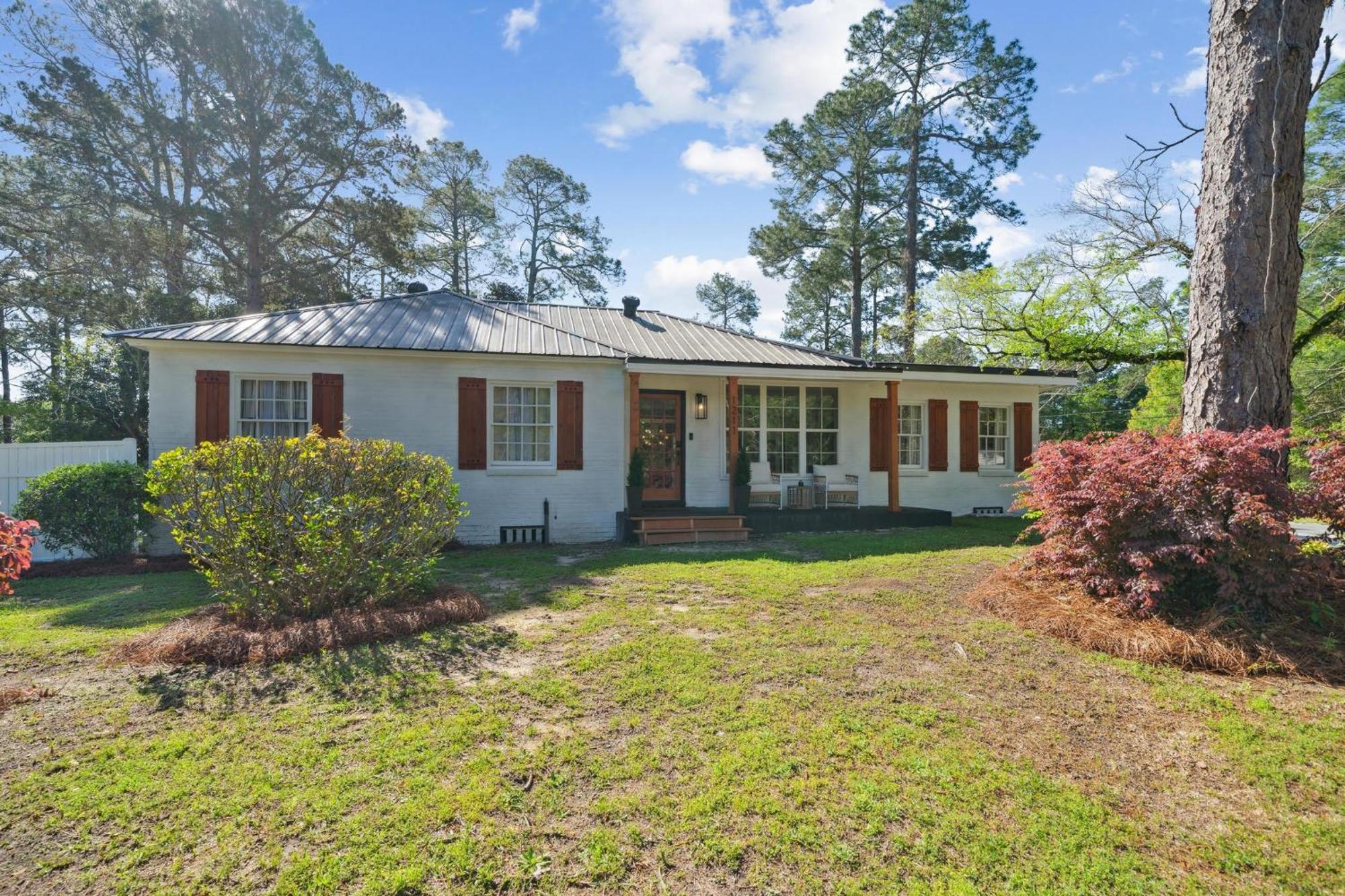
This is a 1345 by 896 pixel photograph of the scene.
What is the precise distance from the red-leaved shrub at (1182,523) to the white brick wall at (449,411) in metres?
6.86

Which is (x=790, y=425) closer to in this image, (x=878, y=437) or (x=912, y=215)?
(x=878, y=437)

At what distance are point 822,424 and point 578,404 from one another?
203 inches

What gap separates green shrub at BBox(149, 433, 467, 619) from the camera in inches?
178

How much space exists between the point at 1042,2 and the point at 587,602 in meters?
10.0

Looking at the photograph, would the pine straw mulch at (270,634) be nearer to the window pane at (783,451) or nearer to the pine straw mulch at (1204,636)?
the pine straw mulch at (1204,636)

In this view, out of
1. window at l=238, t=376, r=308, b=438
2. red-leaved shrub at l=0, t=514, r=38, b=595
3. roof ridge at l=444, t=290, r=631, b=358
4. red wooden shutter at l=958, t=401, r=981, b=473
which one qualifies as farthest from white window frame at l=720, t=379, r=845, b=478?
red-leaved shrub at l=0, t=514, r=38, b=595

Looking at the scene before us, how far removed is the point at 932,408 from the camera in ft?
41.9

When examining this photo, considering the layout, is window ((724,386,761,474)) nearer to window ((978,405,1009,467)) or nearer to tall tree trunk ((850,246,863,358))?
window ((978,405,1009,467))

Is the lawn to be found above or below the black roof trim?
below

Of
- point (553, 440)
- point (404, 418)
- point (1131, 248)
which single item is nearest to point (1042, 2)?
point (1131, 248)

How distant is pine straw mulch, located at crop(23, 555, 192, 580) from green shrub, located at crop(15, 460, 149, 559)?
0.66 feet

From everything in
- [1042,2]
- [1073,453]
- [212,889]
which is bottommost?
[212,889]

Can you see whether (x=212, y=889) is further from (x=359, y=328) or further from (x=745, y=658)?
(x=359, y=328)

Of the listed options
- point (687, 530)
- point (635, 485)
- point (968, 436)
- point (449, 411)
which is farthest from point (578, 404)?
point (968, 436)
